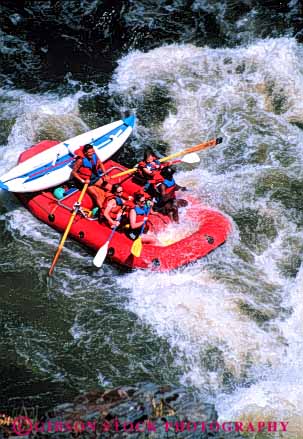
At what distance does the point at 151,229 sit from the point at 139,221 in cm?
20

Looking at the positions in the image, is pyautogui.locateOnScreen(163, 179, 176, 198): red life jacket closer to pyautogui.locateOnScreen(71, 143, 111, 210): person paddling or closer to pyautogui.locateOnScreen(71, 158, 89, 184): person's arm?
pyautogui.locateOnScreen(71, 143, 111, 210): person paddling

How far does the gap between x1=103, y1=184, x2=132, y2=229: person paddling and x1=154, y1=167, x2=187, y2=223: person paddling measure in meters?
0.41

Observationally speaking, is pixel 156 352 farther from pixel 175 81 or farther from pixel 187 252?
pixel 175 81

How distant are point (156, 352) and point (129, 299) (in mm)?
841

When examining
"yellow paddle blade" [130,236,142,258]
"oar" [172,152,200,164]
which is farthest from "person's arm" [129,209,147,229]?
→ "oar" [172,152,200,164]

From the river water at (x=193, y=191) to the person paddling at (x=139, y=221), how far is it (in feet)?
1.52

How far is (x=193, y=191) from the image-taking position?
8.74 meters

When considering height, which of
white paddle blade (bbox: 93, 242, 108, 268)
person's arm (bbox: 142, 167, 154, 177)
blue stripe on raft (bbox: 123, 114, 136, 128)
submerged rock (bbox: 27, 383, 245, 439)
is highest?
blue stripe on raft (bbox: 123, 114, 136, 128)

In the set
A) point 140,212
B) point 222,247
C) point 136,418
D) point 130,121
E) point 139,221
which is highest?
point 130,121

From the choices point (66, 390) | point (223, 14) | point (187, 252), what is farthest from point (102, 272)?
point (223, 14)

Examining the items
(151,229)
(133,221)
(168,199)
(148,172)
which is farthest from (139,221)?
(148,172)

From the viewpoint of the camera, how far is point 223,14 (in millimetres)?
11938

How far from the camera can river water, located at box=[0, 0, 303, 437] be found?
6.75m

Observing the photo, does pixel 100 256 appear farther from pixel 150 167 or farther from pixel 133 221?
pixel 150 167
